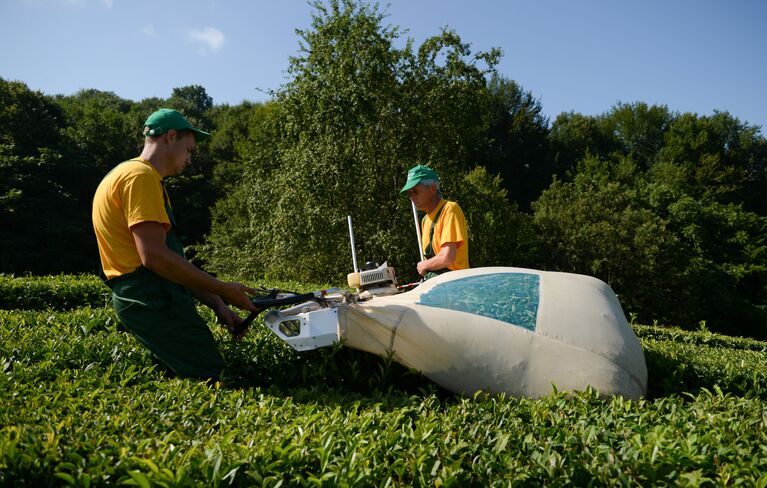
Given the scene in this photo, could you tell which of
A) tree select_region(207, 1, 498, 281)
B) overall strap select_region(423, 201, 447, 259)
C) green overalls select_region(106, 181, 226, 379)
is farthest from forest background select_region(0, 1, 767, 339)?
green overalls select_region(106, 181, 226, 379)

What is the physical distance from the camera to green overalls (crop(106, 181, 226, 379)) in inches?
140

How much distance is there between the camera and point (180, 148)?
12.8 feet

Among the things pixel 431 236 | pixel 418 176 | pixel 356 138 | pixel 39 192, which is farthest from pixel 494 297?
pixel 39 192

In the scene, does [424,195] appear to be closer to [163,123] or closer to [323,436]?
[163,123]

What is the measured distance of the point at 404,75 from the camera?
22.1 m

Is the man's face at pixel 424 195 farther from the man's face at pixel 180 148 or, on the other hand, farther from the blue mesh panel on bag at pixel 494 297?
the man's face at pixel 180 148

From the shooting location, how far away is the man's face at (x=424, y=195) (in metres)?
5.57

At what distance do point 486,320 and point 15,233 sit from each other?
1408 inches

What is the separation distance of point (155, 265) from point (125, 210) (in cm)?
42

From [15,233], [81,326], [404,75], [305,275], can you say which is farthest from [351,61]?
[15,233]

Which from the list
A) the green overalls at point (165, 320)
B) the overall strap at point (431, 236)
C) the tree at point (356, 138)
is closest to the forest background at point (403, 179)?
the tree at point (356, 138)

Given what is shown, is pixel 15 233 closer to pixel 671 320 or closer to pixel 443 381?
pixel 443 381

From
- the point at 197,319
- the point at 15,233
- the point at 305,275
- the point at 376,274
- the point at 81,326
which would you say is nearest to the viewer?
the point at 197,319

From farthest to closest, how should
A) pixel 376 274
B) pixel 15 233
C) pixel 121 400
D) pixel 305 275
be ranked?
1. pixel 15 233
2. pixel 305 275
3. pixel 376 274
4. pixel 121 400
